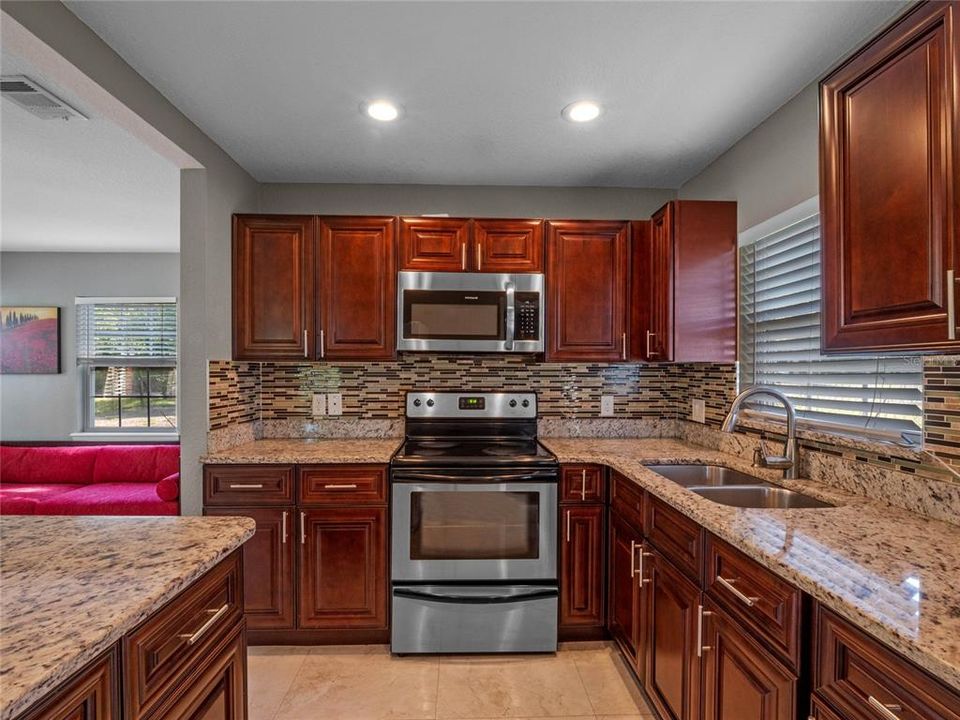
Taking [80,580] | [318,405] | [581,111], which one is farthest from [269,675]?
[581,111]

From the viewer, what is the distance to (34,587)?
90 centimetres

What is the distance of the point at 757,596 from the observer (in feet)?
3.96

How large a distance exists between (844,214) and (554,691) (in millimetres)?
2008

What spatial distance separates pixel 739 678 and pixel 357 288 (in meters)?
2.23

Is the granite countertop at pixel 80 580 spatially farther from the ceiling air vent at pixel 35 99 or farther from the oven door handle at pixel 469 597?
the ceiling air vent at pixel 35 99

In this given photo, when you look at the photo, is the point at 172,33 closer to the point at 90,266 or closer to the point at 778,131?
the point at 778,131

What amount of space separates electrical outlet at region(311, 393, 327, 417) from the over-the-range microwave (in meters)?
0.66

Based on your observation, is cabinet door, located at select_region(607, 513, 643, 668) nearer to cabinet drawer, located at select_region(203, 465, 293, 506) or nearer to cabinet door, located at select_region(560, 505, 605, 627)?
cabinet door, located at select_region(560, 505, 605, 627)

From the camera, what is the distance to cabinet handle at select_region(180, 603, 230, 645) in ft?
3.34

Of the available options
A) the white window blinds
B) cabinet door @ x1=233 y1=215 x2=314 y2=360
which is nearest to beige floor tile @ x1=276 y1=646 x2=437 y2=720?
cabinet door @ x1=233 y1=215 x2=314 y2=360

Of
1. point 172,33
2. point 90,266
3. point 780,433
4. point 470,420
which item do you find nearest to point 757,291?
point 780,433

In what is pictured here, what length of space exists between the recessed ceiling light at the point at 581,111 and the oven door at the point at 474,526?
158 cm

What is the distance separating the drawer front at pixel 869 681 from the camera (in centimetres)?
77

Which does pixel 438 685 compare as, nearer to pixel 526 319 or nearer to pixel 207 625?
pixel 207 625
